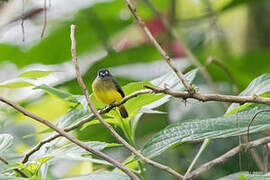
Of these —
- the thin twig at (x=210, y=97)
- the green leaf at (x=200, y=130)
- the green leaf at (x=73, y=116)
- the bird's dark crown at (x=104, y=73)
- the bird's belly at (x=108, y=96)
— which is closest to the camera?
the thin twig at (x=210, y=97)

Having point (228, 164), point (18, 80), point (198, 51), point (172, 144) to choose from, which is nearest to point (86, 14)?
point (198, 51)

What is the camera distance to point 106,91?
5.50 ft

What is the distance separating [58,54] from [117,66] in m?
0.49

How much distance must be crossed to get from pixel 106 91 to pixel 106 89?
1 cm

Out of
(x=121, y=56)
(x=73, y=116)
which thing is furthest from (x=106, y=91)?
(x=73, y=116)

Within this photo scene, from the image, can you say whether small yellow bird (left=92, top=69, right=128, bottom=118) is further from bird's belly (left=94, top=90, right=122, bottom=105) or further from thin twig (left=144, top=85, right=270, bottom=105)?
thin twig (left=144, top=85, right=270, bottom=105)

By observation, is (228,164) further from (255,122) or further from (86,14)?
(86,14)

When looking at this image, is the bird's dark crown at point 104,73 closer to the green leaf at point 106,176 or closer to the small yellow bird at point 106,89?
the small yellow bird at point 106,89

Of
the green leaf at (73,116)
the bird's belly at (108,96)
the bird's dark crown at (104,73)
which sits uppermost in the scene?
the bird's dark crown at (104,73)

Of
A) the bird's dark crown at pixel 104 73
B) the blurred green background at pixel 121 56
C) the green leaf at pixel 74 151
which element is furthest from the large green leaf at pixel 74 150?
the bird's dark crown at pixel 104 73

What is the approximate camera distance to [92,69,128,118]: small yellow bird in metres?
1.64

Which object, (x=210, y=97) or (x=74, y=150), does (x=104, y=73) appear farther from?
(x=210, y=97)

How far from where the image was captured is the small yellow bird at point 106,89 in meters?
1.64

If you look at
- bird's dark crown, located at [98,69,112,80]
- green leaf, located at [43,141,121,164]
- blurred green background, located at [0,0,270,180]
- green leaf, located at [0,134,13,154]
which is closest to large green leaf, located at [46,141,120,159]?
green leaf, located at [43,141,121,164]
